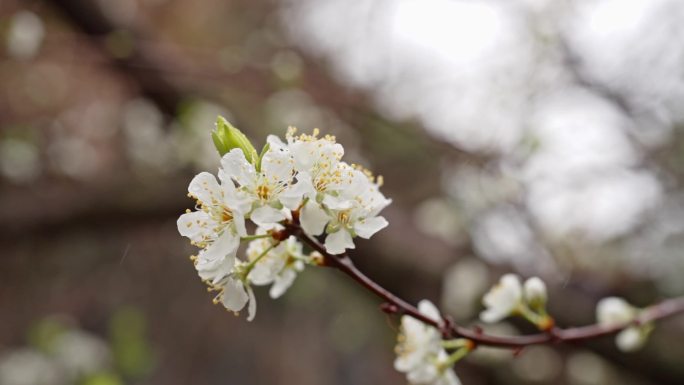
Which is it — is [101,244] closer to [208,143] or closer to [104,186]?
[104,186]

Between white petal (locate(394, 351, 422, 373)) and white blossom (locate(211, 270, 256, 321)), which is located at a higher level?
white blossom (locate(211, 270, 256, 321))

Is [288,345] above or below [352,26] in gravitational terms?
below

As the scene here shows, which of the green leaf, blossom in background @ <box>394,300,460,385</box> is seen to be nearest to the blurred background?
the green leaf

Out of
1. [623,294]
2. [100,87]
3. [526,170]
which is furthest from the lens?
[100,87]

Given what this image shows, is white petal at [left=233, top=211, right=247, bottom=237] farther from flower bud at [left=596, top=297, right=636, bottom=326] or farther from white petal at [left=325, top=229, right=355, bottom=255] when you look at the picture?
flower bud at [left=596, top=297, right=636, bottom=326]

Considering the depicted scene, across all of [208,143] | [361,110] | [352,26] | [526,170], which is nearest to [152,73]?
[208,143]

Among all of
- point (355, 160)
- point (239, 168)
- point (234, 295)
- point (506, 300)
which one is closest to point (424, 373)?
point (506, 300)

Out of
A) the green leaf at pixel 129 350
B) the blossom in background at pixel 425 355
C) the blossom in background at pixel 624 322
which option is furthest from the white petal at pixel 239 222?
the green leaf at pixel 129 350

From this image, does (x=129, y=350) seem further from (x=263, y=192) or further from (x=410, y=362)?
(x=263, y=192)
